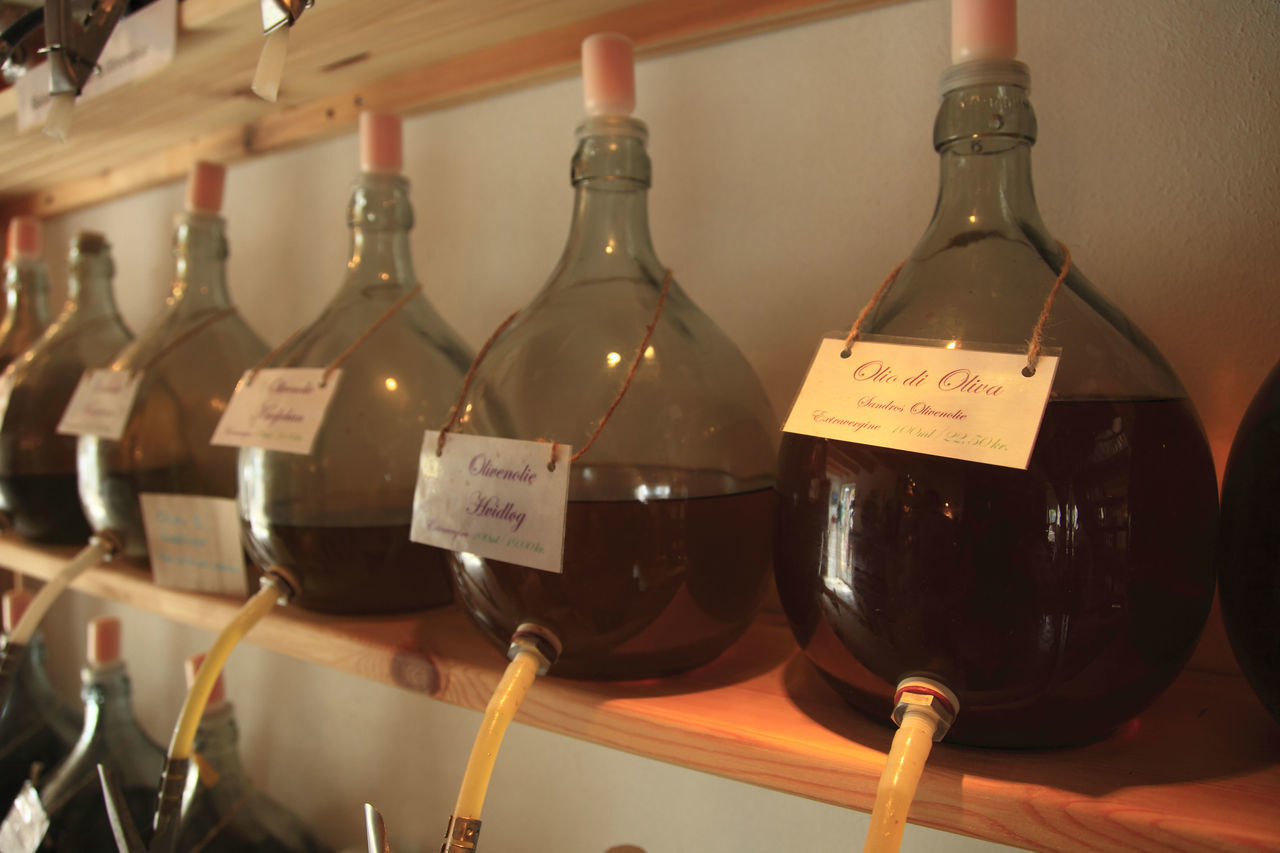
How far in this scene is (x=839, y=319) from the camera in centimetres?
50

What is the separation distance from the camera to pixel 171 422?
1.95ft

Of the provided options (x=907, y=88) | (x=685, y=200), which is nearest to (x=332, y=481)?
(x=685, y=200)

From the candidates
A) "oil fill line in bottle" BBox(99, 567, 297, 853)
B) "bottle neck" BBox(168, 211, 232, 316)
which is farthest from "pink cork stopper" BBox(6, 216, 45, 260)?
"oil fill line in bottle" BBox(99, 567, 297, 853)

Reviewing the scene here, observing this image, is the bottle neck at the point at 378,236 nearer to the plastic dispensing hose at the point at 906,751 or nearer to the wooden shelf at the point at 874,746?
the wooden shelf at the point at 874,746

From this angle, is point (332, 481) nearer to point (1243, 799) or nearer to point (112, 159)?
point (1243, 799)

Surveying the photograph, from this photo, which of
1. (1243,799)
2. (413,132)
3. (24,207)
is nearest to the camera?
(1243,799)

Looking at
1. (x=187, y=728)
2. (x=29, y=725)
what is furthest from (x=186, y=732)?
(x=29, y=725)

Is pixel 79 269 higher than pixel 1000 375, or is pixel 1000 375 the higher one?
pixel 79 269

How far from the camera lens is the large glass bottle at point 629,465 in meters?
0.36

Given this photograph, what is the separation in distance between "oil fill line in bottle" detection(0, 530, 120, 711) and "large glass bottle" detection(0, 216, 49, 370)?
0.41m

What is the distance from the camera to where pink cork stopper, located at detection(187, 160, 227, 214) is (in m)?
0.69

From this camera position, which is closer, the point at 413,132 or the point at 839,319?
the point at 839,319

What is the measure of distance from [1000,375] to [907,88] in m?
0.27

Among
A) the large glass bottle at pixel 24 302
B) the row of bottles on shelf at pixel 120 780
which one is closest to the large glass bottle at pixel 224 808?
the row of bottles on shelf at pixel 120 780
